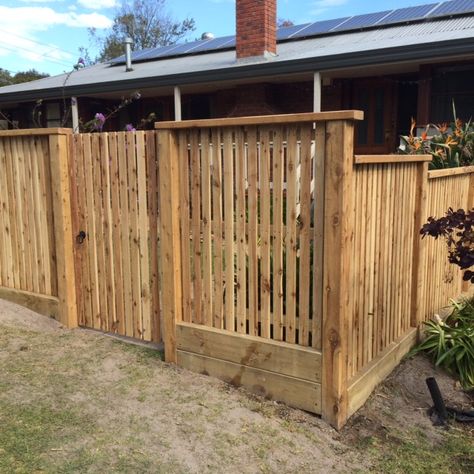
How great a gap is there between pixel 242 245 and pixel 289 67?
27.2 feet

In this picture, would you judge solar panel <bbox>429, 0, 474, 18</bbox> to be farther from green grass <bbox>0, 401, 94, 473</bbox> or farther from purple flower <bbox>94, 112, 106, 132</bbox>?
green grass <bbox>0, 401, 94, 473</bbox>

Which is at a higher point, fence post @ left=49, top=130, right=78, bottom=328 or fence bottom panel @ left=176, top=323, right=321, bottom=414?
fence post @ left=49, top=130, right=78, bottom=328

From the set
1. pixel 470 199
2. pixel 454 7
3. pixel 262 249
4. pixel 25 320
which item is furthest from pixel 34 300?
pixel 454 7

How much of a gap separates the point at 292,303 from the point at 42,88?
14.2 metres

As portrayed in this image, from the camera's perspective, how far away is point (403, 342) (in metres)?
4.39

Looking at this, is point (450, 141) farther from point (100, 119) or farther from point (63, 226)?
point (100, 119)

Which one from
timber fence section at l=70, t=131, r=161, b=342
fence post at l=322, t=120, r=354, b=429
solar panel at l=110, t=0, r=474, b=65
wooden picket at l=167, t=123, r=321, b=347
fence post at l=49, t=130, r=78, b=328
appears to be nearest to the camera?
fence post at l=322, t=120, r=354, b=429

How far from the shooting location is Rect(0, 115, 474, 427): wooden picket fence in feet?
10.9

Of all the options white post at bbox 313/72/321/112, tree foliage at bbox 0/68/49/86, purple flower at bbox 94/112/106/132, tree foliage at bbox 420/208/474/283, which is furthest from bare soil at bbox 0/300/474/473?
tree foliage at bbox 0/68/49/86

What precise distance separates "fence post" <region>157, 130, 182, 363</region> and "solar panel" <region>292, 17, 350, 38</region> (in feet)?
41.1

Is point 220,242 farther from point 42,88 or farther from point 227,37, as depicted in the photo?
point 227,37

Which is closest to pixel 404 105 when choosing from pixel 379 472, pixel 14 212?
pixel 14 212

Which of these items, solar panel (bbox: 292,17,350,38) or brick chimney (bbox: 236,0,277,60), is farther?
solar panel (bbox: 292,17,350,38)

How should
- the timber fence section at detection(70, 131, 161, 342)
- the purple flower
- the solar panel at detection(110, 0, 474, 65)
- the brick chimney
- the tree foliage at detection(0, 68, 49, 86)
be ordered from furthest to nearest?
the tree foliage at detection(0, 68, 49, 86)
the solar panel at detection(110, 0, 474, 65)
the brick chimney
the purple flower
the timber fence section at detection(70, 131, 161, 342)
